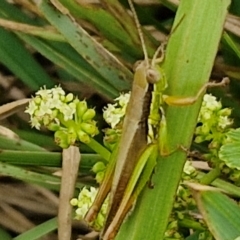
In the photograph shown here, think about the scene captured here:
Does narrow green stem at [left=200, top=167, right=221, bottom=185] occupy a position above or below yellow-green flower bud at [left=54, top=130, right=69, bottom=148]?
below

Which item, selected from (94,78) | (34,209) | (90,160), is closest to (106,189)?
(90,160)

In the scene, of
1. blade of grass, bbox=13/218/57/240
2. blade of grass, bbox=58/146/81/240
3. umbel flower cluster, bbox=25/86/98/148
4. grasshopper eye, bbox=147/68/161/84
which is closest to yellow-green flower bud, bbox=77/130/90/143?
umbel flower cluster, bbox=25/86/98/148

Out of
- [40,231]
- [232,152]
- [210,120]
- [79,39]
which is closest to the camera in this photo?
[232,152]

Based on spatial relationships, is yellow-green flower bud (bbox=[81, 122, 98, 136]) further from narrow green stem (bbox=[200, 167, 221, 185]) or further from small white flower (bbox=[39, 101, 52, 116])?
narrow green stem (bbox=[200, 167, 221, 185])

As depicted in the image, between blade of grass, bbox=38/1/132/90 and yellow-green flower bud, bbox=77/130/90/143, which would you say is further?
blade of grass, bbox=38/1/132/90

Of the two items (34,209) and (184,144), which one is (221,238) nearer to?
(184,144)

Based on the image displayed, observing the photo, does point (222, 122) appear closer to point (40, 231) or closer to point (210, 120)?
point (210, 120)

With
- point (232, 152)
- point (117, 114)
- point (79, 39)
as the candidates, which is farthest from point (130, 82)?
point (232, 152)
